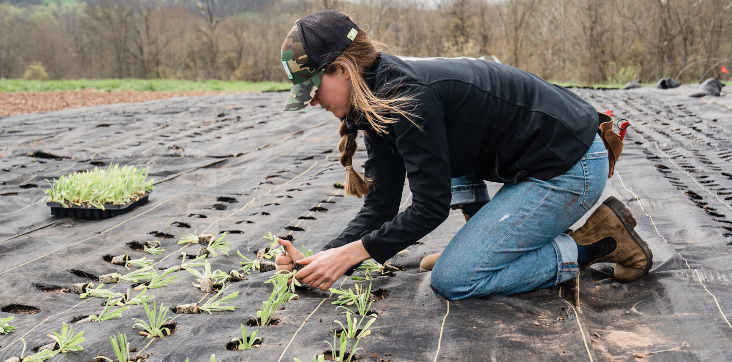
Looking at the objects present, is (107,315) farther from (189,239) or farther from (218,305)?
(189,239)

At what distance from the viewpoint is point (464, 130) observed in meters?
1.68

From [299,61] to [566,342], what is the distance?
115cm

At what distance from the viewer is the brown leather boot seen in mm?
1827

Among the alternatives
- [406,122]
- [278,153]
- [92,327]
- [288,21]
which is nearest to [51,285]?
[92,327]

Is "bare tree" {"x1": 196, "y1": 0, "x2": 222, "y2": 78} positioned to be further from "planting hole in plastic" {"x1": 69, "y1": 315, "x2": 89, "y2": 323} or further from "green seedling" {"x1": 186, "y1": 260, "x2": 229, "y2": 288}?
"planting hole in plastic" {"x1": 69, "y1": 315, "x2": 89, "y2": 323}

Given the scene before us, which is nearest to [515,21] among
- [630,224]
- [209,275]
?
[630,224]

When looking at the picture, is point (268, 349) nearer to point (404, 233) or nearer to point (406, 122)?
point (404, 233)

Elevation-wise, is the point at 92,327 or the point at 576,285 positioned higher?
the point at 92,327

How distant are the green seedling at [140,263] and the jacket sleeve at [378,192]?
2.80 feet

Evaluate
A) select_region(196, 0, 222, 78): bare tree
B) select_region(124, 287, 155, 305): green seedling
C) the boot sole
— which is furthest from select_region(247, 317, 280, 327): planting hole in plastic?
select_region(196, 0, 222, 78): bare tree

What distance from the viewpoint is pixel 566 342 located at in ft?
4.77

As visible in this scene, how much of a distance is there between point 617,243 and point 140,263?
1957mm

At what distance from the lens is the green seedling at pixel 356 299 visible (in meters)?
1.67

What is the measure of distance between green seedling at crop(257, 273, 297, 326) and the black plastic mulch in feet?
0.14
